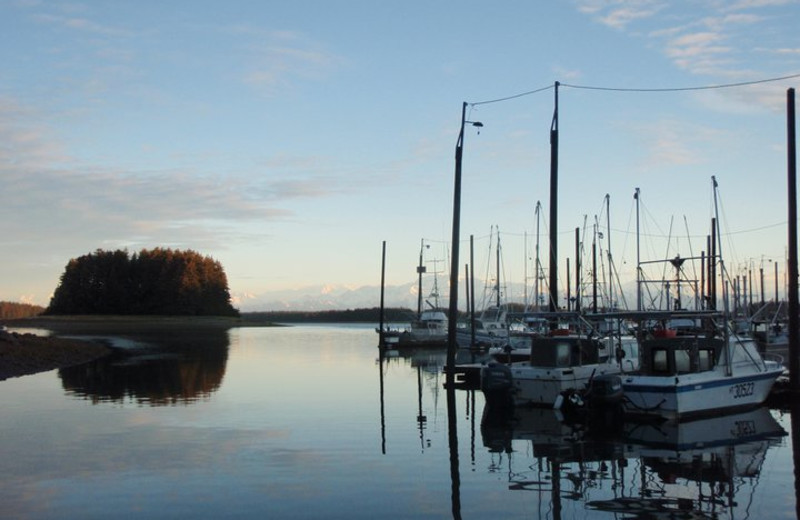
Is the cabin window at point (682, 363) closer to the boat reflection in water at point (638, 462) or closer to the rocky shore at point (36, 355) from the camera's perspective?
the boat reflection in water at point (638, 462)

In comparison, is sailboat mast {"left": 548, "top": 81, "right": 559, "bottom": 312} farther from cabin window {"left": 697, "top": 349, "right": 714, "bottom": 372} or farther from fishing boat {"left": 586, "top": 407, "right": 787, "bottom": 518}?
fishing boat {"left": 586, "top": 407, "right": 787, "bottom": 518}

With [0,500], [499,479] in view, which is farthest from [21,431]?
[499,479]

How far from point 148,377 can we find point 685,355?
26.2 metres

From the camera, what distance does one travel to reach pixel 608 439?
75.3ft

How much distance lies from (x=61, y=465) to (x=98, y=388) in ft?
59.3

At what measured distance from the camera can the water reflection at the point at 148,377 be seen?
33.3 meters

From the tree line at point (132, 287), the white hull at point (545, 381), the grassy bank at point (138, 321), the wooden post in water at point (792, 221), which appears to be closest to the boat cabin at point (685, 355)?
the white hull at point (545, 381)

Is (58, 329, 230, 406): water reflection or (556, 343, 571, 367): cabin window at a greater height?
(556, 343, 571, 367): cabin window

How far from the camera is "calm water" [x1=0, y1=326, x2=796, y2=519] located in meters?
15.0

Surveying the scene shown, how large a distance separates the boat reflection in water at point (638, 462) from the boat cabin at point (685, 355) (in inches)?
74.0

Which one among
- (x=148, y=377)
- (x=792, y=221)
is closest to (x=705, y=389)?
(x=792, y=221)

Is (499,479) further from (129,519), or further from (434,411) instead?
(434,411)

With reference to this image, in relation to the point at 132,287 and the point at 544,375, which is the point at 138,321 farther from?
the point at 544,375

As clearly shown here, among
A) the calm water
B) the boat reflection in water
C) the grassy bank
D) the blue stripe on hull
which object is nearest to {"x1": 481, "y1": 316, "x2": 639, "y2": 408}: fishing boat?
the calm water
